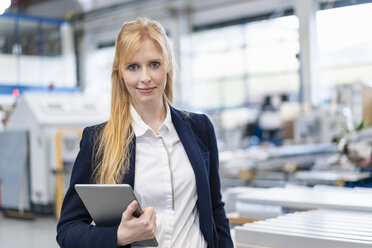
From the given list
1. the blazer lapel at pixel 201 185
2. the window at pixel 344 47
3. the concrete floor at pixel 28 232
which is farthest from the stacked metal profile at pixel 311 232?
the window at pixel 344 47

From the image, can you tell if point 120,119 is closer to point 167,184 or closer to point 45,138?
point 167,184

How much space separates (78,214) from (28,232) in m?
5.17

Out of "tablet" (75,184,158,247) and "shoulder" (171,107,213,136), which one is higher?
"shoulder" (171,107,213,136)

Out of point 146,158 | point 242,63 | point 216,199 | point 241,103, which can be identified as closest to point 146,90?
point 146,158

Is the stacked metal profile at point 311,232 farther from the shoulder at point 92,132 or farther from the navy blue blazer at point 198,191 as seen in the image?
the shoulder at point 92,132

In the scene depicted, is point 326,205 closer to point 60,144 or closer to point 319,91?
point 60,144

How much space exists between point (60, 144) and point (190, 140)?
5977 mm

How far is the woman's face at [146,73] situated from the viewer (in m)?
1.49

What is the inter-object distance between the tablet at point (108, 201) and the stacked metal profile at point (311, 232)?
50cm

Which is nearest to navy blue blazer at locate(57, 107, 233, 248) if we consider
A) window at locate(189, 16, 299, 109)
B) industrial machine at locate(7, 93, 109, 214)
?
industrial machine at locate(7, 93, 109, 214)

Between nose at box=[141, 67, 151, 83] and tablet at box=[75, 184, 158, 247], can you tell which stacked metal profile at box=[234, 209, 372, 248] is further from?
nose at box=[141, 67, 151, 83]

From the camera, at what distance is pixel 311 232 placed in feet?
5.49

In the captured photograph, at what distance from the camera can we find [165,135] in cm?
160

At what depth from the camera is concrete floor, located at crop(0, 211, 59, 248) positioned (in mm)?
5590
